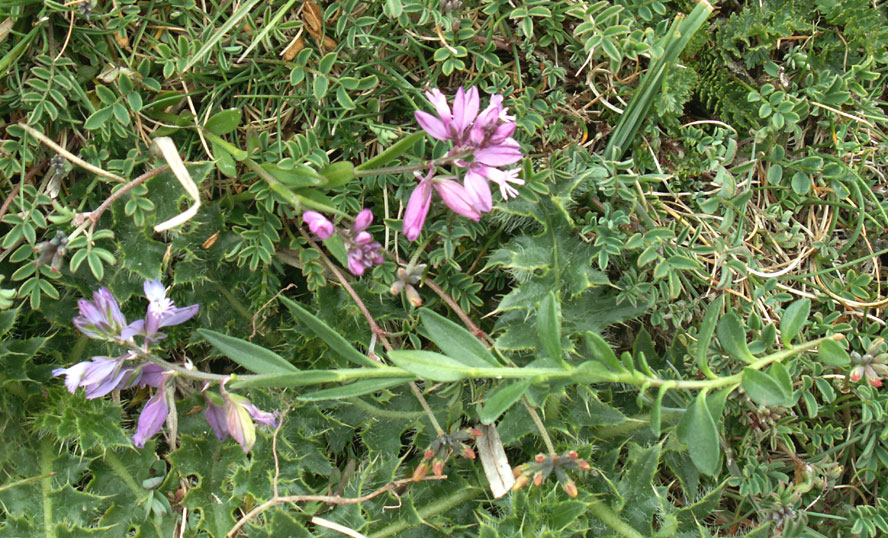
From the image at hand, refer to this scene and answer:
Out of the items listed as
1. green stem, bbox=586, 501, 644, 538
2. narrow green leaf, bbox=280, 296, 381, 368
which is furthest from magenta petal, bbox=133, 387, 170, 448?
green stem, bbox=586, 501, 644, 538

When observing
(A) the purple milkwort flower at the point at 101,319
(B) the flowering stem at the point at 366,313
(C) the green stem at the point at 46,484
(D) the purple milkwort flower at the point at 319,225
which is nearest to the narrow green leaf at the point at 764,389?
(B) the flowering stem at the point at 366,313

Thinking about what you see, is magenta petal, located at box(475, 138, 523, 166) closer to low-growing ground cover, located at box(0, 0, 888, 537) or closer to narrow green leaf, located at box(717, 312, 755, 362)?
low-growing ground cover, located at box(0, 0, 888, 537)

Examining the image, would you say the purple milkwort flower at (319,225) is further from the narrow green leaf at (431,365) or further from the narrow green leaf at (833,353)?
the narrow green leaf at (833,353)

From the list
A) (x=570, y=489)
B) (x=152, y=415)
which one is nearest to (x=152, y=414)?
(x=152, y=415)

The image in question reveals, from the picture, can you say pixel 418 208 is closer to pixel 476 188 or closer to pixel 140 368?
pixel 476 188

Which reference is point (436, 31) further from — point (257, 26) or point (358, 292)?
point (358, 292)

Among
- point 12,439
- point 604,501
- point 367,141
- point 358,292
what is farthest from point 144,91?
point 604,501
